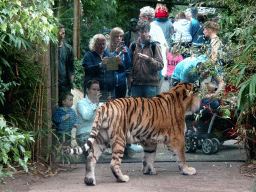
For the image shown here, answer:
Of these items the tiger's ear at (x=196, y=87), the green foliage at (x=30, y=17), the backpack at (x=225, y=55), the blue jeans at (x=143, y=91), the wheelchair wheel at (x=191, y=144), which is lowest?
the wheelchair wheel at (x=191, y=144)

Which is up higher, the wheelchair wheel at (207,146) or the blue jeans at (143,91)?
the blue jeans at (143,91)

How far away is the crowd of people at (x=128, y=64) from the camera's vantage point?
7672 mm

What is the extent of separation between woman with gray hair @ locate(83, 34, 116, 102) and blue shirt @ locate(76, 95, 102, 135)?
8.1 inches

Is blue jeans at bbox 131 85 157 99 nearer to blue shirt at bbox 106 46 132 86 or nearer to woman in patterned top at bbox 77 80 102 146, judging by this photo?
blue shirt at bbox 106 46 132 86

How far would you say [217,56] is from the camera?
686cm

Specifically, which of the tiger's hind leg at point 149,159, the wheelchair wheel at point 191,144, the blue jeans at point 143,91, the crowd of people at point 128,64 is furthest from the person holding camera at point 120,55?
the wheelchair wheel at point 191,144

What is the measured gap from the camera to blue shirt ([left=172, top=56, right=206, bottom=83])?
7.55 metres

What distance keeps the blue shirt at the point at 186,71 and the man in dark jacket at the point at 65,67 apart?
64.6 inches

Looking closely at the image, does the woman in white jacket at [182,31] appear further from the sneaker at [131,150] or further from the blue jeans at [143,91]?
the sneaker at [131,150]

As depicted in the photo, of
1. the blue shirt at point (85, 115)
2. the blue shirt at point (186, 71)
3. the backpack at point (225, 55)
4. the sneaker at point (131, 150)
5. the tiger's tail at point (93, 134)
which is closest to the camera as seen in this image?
the tiger's tail at point (93, 134)

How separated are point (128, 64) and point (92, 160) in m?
1.89

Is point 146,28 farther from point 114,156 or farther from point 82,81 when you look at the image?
point 114,156

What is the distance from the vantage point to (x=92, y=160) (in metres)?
6.51

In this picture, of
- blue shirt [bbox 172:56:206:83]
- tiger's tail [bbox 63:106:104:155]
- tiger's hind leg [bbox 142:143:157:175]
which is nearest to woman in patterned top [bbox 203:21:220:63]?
blue shirt [bbox 172:56:206:83]
